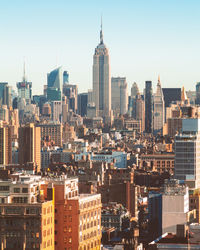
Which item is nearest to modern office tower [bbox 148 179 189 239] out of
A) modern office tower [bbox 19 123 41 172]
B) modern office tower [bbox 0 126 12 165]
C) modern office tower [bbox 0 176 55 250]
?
modern office tower [bbox 0 176 55 250]

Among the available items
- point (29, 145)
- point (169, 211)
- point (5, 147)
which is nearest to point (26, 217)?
point (169, 211)

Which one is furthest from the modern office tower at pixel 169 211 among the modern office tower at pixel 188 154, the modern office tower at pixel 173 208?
the modern office tower at pixel 188 154

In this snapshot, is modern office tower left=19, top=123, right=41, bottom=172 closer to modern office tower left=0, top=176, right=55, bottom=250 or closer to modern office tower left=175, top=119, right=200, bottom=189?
modern office tower left=175, top=119, right=200, bottom=189

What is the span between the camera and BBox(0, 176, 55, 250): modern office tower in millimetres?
52562

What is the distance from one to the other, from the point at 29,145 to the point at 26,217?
115029 millimetres

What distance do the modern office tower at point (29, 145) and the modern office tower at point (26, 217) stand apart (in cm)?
10794

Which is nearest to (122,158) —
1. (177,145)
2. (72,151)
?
(72,151)

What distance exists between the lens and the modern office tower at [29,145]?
16400 cm

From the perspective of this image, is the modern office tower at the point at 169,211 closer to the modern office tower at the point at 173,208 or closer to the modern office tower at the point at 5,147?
the modern office tower at the point at 173,208

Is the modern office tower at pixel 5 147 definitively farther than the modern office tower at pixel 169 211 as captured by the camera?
Yes

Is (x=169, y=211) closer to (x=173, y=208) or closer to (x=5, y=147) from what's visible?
(x=173, y=208)

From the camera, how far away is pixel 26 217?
5275cm

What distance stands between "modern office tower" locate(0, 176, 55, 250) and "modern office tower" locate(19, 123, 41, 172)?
354ft

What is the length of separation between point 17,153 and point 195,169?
74.4 metres
